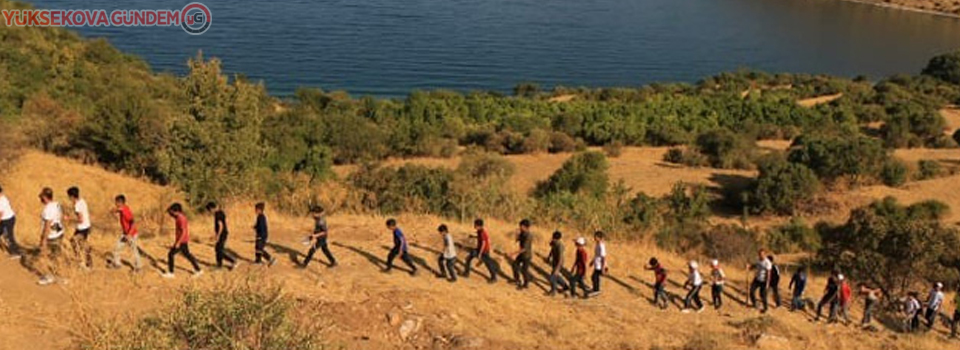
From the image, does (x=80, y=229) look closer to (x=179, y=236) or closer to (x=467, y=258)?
(x=179, y=236)

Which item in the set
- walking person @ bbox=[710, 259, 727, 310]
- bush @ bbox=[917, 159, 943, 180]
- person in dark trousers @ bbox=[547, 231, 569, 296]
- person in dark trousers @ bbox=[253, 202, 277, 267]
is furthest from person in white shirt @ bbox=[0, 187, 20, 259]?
bush @ bbox=[917, 159, 943, 180]

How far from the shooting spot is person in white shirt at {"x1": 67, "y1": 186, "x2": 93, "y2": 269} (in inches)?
542

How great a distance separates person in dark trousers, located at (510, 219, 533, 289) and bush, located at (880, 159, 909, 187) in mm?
26850

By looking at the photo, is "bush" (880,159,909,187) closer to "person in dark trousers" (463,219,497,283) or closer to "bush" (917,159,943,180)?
"bush" (917,159,943,180)

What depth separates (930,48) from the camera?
306 feet

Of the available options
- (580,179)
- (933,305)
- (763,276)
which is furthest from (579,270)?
(580,179)

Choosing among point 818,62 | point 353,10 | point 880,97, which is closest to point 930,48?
point 818,62

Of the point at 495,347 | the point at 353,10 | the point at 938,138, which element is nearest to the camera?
the point at 495,347

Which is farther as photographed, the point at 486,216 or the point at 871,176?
the point at 871,176

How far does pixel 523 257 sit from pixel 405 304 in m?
2.67

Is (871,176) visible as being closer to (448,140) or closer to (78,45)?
(448,140)

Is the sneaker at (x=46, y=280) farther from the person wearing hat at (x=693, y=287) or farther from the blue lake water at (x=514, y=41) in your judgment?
the blue lake water at (x=514, y=41)

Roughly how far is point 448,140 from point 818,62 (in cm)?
5533

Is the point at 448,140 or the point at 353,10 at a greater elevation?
the point at 353,10
